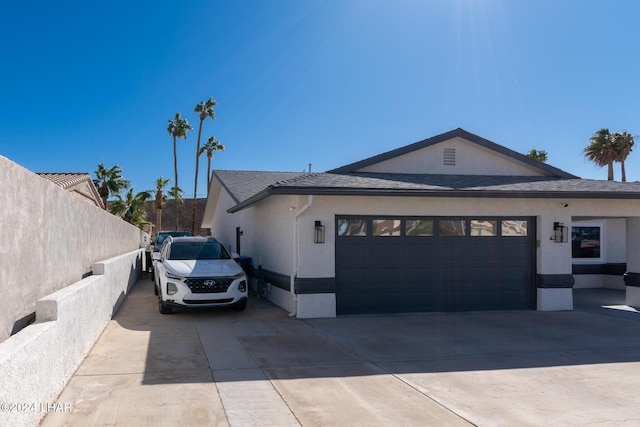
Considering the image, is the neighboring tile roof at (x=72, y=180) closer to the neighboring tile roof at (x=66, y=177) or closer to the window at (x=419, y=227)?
the neighboring tile roof at (x=66, y=177)

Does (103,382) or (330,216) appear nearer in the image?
(103,382)

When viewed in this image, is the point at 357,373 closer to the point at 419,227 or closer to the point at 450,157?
the point at 419,227

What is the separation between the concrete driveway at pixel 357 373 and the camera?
17.2ft

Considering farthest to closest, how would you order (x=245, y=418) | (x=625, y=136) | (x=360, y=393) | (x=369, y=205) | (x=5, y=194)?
(x=625, y=136), (x=369, y=205), (x=360, y=393), (x=245, y=418), (x=5, y=194)

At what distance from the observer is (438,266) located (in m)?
11.8

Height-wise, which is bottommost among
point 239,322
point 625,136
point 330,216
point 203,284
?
point 239,322

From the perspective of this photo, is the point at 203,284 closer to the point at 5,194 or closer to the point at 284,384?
the point at 284,384

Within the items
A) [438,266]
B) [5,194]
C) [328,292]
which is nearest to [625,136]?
[438,266]

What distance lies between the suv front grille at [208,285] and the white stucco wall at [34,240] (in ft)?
8.36

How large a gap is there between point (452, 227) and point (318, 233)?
3316 millimetres

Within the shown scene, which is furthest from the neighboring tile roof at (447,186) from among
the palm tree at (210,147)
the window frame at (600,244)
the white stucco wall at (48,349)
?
the palm tree at (210,147)

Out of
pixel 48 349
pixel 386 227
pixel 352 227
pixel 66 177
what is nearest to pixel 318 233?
pixel 352 227

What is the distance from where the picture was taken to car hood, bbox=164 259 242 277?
436 inches

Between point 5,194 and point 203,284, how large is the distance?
6.63 meters
